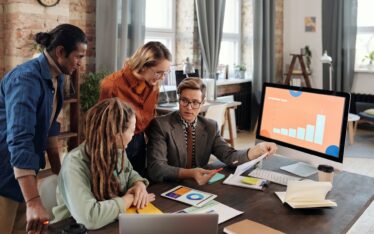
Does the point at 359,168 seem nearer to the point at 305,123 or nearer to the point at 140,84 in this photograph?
the point at 305,123

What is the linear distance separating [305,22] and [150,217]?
6.84m

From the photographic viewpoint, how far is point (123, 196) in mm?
1536

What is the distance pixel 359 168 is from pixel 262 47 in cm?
270

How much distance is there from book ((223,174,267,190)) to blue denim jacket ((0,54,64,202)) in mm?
807

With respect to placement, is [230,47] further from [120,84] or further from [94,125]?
[94,125]

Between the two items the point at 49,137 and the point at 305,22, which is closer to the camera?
the point at 49,137

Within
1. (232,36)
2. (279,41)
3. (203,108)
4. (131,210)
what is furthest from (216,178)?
(279,41)

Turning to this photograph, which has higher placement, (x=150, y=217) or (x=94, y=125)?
(x=94, y=125)

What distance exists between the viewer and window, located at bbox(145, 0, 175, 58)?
5359 millimetres

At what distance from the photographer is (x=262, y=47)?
6.71 m

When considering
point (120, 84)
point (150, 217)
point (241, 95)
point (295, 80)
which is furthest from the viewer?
point (295, 80)

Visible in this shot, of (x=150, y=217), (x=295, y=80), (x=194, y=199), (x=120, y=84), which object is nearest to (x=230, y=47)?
(x=295, y=80)

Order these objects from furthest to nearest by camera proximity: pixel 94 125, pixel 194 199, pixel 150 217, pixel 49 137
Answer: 1. pixel 49 137
2. pixel 194 199
3. pixel 94 125
4. pixel 150 217

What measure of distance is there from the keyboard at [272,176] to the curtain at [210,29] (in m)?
3.61
